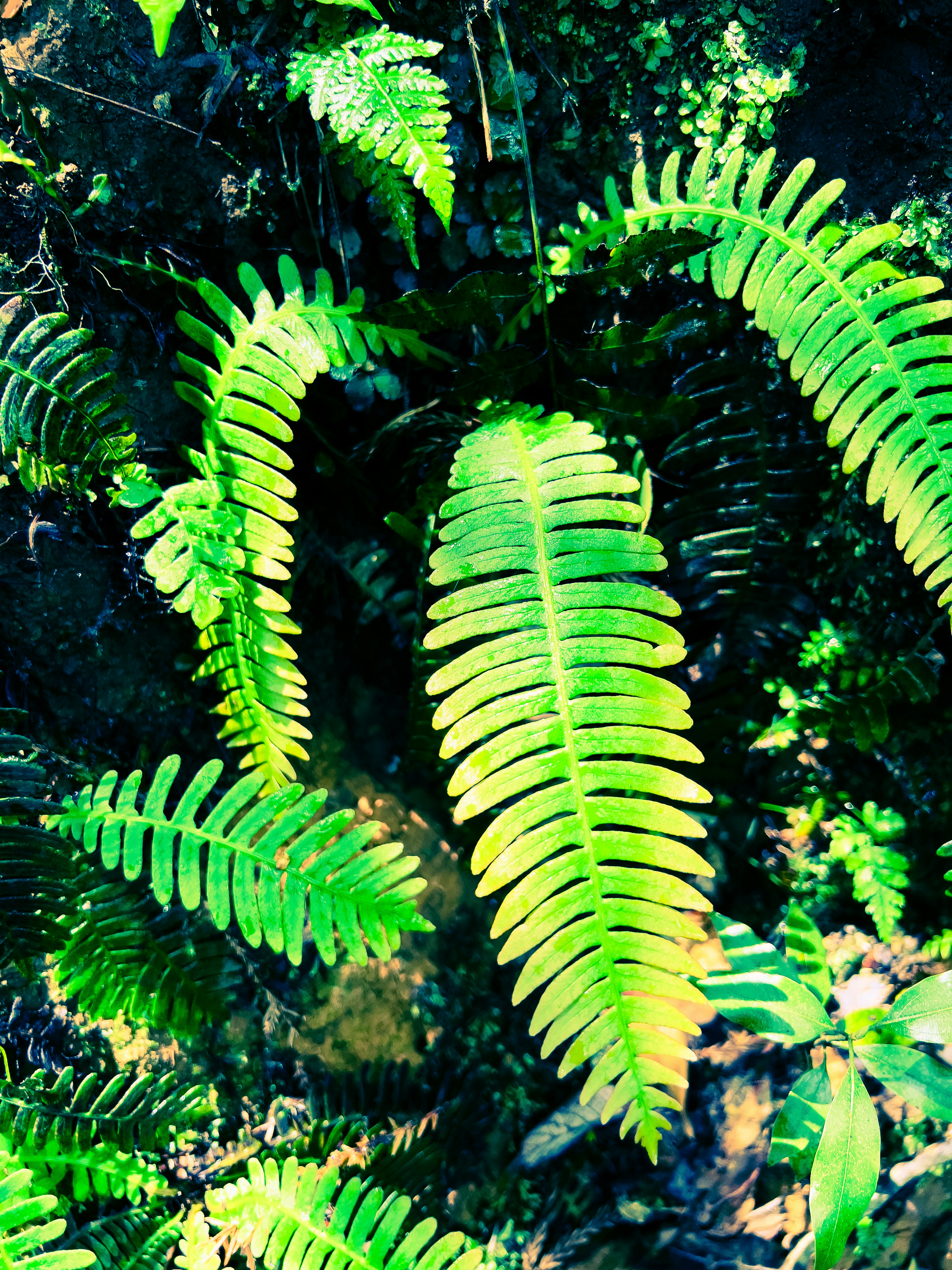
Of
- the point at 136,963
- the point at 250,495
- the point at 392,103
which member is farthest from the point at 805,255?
the point at 136,963

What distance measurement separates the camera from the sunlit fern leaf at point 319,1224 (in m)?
1.62

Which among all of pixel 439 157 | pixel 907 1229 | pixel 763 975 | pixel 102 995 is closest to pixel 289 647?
pixel 102 995

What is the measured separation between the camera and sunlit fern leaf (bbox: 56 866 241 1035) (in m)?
1.78

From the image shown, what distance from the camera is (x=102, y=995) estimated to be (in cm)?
178

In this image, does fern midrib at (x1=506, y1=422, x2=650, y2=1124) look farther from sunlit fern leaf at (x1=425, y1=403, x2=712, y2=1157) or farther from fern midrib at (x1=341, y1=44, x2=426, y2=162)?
fern midrib at (x1=341, y1=44, x2=426, y2=162)

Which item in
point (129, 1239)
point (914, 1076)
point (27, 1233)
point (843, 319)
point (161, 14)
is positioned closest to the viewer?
point (161, 14)

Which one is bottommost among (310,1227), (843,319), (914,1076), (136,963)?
(310,1227)

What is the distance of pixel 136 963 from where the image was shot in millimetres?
1838

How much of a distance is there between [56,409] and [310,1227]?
1885mm

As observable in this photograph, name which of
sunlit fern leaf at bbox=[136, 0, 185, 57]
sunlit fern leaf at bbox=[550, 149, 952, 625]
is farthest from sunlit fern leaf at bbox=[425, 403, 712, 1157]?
sunlit fern leaf at bbox=[136, 0, 185, 57]

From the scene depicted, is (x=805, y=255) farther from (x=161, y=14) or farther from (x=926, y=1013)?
(x=926, y=1013)

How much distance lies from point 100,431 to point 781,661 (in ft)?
6.40

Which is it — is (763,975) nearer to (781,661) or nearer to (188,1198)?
(781,661)

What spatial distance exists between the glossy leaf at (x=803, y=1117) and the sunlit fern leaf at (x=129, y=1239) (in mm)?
1495
